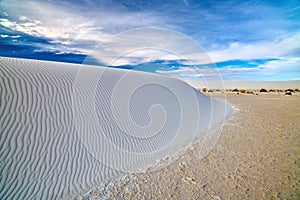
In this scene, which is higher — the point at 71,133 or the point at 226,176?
the point at 71,133

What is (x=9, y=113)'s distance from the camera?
6.39 metres

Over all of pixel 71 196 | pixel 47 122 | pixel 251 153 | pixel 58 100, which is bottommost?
pixel 71 196

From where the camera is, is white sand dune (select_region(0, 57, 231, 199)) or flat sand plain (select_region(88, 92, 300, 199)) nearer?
flat sand plain (select_region(88, 92, 300, 199))

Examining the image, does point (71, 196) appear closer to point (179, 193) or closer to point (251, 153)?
point (179, 193)

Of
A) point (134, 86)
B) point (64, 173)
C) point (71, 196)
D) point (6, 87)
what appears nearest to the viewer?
point (71, 196)

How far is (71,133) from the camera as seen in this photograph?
6.89 meters

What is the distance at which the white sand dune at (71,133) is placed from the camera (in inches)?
209

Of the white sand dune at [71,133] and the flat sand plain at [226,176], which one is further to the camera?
the white sand dune at [71,133]

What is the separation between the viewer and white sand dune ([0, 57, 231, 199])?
5316 mm

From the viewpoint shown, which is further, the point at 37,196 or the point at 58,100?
the point at 58,100

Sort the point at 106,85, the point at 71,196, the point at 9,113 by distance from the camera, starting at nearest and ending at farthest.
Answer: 1. the point at 71,196
2. the point at 9,113
3. the point at 106,85

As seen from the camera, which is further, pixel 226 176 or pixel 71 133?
pixel 71 133

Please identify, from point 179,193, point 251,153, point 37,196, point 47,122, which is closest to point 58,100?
point 47,122

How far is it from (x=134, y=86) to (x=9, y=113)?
7964 mm
